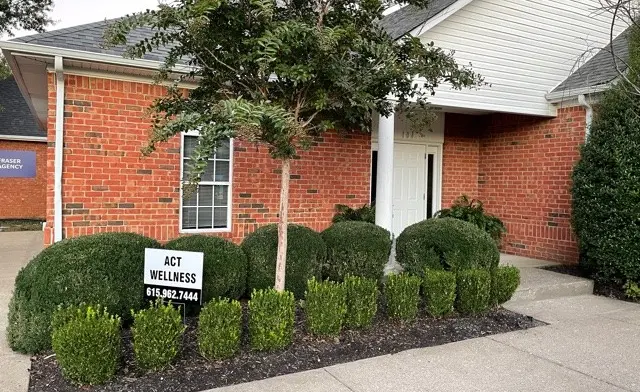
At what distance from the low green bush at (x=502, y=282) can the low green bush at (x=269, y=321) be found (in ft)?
8.72

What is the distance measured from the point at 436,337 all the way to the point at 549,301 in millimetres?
2592

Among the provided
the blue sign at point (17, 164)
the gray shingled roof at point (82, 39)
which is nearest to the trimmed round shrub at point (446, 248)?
the gray shingled roof at point (82, 39)

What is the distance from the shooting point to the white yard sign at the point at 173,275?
13.8ft

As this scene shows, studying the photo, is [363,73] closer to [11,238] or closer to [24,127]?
[11,238]

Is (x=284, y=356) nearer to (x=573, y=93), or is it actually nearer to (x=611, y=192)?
(x=611, y=192)

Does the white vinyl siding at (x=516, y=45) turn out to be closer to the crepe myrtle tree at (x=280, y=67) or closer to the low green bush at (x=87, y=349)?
the crepe myrtle tree at (x=280, y=67)

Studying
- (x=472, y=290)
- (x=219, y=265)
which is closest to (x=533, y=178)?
(x=472, y=290)

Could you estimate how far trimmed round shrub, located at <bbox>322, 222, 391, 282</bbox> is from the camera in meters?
5.95

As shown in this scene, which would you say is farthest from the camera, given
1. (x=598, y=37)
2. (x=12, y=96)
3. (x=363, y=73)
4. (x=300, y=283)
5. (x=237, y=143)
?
(x=12, y=96)

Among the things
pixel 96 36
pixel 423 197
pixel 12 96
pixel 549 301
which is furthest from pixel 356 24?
pixel 12 96

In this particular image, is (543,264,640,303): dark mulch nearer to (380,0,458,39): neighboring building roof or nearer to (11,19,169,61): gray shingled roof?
(380,0,458,39): neighboring building roof

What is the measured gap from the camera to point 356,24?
14.9ft

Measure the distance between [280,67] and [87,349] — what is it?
97.2 inches

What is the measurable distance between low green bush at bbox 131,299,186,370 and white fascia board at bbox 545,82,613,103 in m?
6.90
